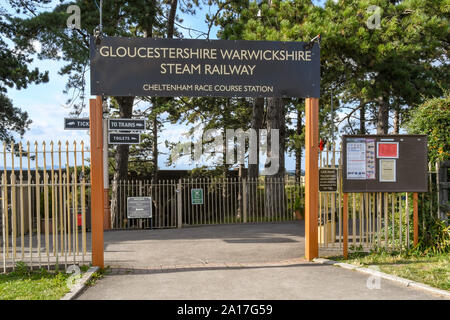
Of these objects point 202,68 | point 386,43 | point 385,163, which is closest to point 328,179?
point 385,163

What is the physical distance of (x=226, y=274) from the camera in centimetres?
668

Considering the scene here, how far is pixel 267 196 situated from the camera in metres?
16.2

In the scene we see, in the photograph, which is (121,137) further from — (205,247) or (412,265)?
(412,265)

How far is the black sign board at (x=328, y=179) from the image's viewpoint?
7.86m

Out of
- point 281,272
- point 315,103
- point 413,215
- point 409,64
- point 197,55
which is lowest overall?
point 281,272

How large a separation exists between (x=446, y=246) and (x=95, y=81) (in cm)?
708

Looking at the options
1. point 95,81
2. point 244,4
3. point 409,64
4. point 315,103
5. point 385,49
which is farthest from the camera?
point 244,4

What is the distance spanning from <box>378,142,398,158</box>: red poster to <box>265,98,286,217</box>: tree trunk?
819 centimetres

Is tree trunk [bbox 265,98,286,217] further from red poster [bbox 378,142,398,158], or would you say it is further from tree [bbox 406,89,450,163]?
red poster [bbox 378,142,398,158]

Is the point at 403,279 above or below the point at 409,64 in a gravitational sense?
below

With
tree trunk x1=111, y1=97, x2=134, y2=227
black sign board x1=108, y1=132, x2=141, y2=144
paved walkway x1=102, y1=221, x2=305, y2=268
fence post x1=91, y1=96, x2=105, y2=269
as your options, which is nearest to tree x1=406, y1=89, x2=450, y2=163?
paved walkway x1=102, y1=221, x2=305, y2=268

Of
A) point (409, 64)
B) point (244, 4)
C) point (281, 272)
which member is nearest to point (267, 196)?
point (409, 64)

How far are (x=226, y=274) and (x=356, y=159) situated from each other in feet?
10.6

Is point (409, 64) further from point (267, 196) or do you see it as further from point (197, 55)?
point (197, 55)
